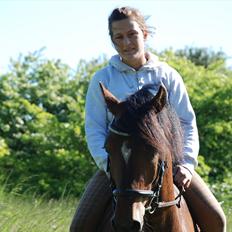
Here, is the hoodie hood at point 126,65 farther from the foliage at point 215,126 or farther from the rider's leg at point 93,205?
the foliage at point 215,126

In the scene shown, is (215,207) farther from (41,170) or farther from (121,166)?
(41,170)

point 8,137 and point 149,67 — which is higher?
point 149,67

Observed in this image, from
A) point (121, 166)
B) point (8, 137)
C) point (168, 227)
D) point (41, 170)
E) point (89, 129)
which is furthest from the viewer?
point (8, 137)

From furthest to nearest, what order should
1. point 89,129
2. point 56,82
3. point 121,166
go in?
point 56,82 < point 89,129 < point 121,166

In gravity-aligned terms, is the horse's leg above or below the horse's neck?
below

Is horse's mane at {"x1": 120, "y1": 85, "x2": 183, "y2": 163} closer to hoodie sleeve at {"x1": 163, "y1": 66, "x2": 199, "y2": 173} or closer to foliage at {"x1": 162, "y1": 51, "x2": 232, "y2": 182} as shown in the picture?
hoodie sleeve at {"x1": 163, "y1": 66, "x2": 199, "y2": 173}

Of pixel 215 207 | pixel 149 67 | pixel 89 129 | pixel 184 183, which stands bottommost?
pixel 215 207

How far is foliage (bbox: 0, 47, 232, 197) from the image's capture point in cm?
1809

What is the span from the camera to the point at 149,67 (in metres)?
5.96

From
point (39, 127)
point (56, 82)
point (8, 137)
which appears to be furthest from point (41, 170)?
point (56, 82)

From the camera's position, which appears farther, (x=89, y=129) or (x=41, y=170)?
(x=41, y=170)

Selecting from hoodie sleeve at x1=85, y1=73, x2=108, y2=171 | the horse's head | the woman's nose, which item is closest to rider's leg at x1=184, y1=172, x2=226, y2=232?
hoodie sleeve at x1=85, y1=73, x2=108, y2=171

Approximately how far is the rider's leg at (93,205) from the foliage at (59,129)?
10483 mm

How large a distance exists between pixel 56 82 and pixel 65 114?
1.48m
